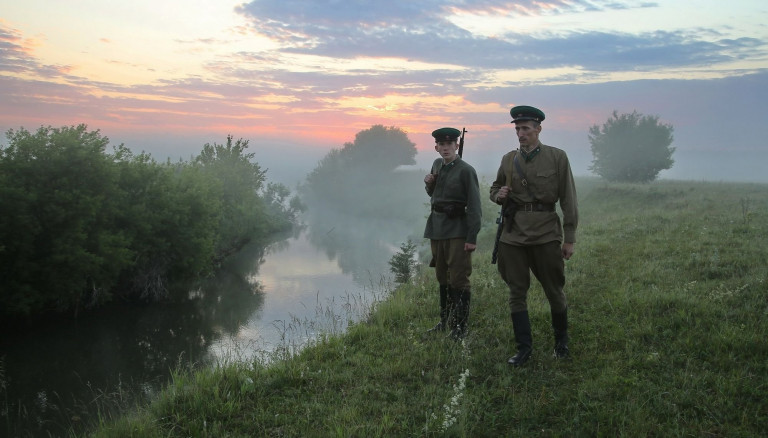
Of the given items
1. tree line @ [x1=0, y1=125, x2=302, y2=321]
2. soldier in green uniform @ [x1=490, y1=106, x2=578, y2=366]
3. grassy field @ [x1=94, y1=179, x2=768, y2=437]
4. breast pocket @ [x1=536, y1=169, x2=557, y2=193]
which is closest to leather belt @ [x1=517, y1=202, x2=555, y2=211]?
soldier in green uniform @ [x1=490, y1=106, x2=578, y2=366]

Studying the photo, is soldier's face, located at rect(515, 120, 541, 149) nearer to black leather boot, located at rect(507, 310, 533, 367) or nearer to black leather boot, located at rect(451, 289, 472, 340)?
black leather boot, located at rect(507, 310, 533, 367)

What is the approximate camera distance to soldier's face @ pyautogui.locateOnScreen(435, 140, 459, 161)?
6.52 meters

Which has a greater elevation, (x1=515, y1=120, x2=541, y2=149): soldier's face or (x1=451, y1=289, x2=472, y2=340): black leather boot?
(x1=515, y1=120, x2=541, y2=149): soldier's face

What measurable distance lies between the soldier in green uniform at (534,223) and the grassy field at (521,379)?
0.52m

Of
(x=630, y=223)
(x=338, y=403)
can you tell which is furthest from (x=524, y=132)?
(x=630, y=223)

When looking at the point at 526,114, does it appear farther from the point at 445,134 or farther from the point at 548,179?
the point at 445,134

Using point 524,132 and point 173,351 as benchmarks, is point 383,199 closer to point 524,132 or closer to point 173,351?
point 173,351

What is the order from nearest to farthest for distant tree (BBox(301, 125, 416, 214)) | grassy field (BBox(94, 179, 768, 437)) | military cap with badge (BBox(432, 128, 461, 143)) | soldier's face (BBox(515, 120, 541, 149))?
grassy field (BBox(94, 179, 768, 437)) < soldier's face (BBox(515, 120, 541, 149)) < military cap with badge (BBox(432, 128, 461, 143)) < distant tree (BBox(301, 125, 416, 214))

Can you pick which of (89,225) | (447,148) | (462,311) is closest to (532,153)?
(447,148)

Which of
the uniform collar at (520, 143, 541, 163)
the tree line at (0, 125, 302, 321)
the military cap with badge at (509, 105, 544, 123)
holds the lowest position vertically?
the tree line at (0, 125, 302, 321)

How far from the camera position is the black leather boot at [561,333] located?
18.4 ft

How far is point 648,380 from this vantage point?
4.84 meters

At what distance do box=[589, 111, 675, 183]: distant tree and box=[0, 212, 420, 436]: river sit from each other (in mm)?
34250

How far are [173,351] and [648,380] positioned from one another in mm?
15566
